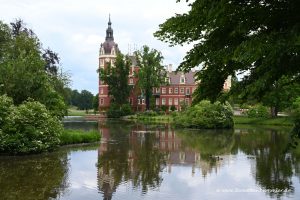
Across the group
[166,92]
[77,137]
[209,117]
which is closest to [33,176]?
[77,137]

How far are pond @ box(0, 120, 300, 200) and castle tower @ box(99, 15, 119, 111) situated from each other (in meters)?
74.1

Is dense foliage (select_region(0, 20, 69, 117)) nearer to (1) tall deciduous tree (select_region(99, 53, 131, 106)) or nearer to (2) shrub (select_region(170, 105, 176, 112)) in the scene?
(1) tall deciduous tree (select_region(99, 53, 131, 106))

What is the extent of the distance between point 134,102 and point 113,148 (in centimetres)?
7259

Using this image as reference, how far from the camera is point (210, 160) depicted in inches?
936

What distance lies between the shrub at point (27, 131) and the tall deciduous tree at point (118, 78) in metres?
64.3

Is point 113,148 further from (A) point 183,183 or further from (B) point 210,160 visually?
(A) point 183,183

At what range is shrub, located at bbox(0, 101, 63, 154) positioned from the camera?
931 inches

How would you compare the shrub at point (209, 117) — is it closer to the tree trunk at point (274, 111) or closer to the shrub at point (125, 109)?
the tree trunk at point (274, 111)

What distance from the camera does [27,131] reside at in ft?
79.0

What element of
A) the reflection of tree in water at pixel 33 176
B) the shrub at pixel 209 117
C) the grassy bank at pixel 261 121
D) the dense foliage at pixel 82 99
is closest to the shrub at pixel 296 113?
the grassy bank at pixel 261 121

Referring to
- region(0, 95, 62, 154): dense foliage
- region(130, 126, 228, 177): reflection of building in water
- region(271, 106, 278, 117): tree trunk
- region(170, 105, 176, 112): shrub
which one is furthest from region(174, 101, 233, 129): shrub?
region(170, 105, 176, 112): shrub

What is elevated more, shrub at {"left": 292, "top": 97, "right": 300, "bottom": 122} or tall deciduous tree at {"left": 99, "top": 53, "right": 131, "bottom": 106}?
tall deciduous tree at {"left": 99, "top": 53, "right": 131, "bottom": 106}

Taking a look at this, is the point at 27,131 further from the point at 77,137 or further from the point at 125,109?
the point at 125,109

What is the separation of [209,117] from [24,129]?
33.1 meters
